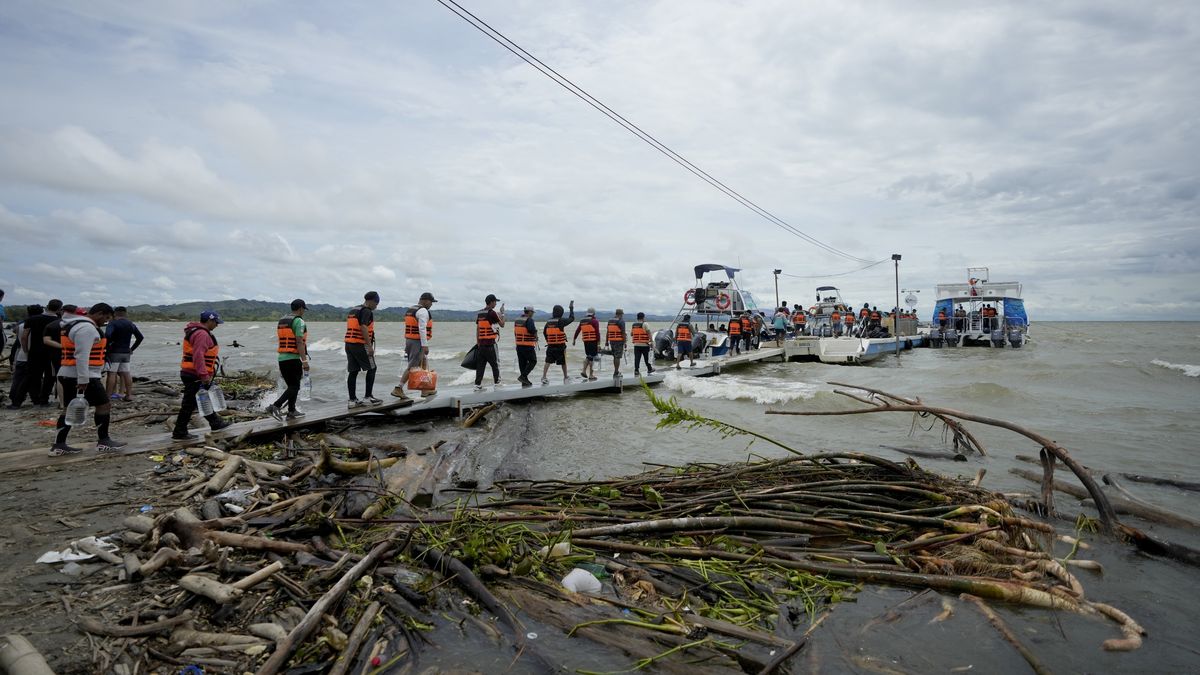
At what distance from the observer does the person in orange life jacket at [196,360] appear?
296 inches

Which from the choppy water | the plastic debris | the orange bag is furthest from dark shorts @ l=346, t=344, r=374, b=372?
the plastic debris

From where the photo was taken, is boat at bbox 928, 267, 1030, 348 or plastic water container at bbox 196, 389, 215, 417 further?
boat at bbox 928, 267, 1030, 348

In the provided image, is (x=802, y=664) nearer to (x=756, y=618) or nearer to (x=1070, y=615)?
(x=756, y=618)

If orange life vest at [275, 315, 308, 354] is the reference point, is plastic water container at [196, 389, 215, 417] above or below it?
below

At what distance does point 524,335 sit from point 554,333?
1.50 m

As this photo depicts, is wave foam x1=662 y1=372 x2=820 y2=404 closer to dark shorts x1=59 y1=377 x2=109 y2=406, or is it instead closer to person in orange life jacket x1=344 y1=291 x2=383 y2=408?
person in orange life jacket x1=344 y1=291 x2=383 y2=408

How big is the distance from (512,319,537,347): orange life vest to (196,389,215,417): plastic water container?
6021 millimetres

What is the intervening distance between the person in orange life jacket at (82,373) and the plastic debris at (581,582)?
6362 mm

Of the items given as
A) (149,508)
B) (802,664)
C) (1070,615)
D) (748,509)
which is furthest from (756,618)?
(149,508)

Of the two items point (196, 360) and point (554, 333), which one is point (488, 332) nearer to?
point (554, 333)

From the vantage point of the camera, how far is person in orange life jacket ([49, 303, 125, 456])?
663 centimetres

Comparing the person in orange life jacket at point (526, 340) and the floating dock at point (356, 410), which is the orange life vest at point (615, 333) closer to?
the floating dock at point (356, 410)

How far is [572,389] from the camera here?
14547 millimetres

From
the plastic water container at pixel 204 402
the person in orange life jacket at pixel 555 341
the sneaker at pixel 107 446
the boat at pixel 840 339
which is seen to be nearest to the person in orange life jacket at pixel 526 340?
the person in orange life jacket at pixel 555 341
